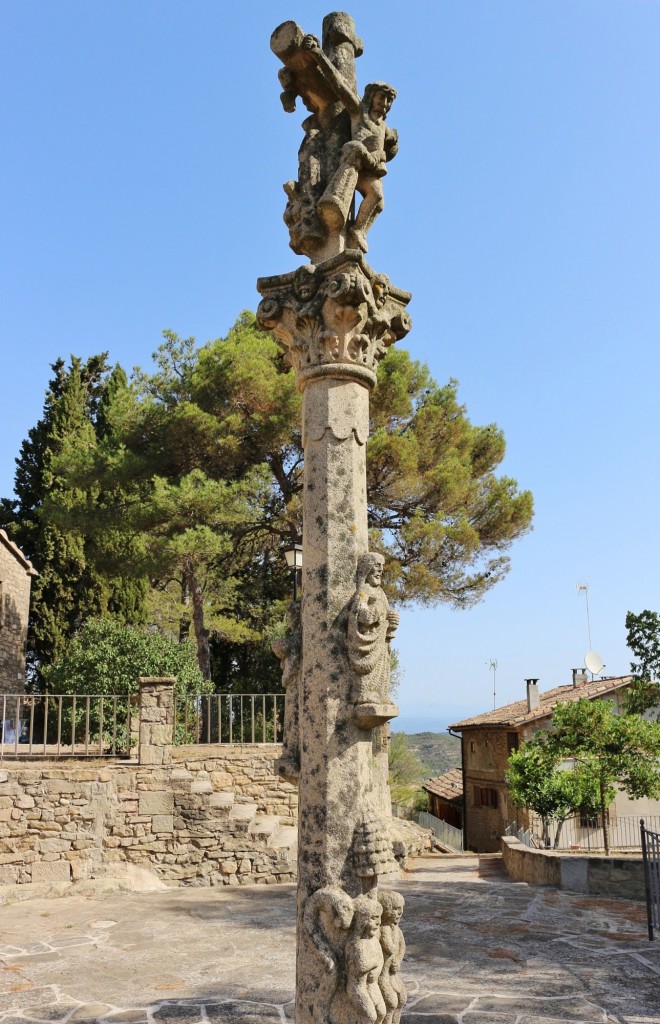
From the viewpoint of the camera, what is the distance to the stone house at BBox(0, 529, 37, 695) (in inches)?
738

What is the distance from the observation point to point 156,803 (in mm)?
10680

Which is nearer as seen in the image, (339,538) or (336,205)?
(339,538)

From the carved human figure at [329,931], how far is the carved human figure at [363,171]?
3.69 metres

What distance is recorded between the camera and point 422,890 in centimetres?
1002

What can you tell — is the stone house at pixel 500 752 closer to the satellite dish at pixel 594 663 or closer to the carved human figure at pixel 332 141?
the satellite dish at pixel 594 663

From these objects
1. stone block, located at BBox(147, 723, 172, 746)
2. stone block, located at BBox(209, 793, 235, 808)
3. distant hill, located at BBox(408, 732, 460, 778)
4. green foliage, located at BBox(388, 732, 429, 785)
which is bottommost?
distant hill, located at BBox(408, 732, 460, 778)

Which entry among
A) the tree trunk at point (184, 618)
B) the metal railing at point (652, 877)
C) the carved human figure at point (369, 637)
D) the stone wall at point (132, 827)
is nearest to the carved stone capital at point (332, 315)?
the carved human figure at point (369, 637)

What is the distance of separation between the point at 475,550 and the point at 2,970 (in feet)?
40.3

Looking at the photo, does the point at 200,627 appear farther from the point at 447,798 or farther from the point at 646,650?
the point at 447,798

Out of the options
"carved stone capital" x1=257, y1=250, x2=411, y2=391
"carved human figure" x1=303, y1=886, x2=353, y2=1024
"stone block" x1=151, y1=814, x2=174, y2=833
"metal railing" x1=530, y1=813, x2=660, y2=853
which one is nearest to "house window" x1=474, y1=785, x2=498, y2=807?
"metal railing" x1=530, y1=813, x2=660, y2=853

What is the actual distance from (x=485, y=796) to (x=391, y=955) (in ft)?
75.0

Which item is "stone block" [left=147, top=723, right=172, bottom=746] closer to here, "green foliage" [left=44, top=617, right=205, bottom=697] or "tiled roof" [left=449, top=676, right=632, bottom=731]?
"green foliage" [left=44, top=617, right=205, bottom=697]

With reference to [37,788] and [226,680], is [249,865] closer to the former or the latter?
[37,788]

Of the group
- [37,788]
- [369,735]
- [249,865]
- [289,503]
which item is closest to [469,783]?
[289,503]
